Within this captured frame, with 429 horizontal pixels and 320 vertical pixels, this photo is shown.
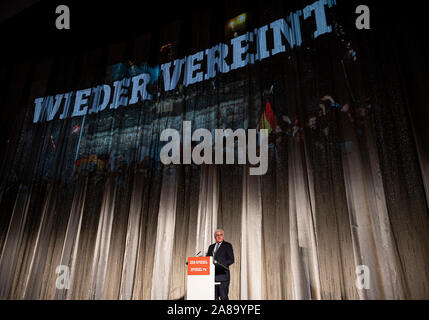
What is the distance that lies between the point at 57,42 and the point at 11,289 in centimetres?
509

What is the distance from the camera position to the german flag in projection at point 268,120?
4289mm

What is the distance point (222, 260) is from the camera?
3504mm

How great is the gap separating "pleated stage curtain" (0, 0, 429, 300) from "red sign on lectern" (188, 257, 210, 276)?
3.77ft

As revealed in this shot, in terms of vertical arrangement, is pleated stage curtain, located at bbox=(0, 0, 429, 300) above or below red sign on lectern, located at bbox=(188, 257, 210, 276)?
above

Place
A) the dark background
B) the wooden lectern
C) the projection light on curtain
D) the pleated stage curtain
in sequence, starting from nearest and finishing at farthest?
the wooden lectern < the pleated stage curtain < the projection light on curtain < the dark background

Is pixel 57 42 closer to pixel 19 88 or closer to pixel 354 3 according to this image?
pixel 19 88

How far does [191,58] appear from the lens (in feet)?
17.7

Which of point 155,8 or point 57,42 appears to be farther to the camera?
point 57,42

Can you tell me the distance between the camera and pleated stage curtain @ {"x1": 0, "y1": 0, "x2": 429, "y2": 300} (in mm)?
3400

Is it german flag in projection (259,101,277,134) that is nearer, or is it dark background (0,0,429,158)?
german flag in projection (259,101,277,134)

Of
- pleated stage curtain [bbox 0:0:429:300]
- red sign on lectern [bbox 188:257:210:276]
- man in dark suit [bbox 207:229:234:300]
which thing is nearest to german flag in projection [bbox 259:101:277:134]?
pleated stage curtain [bbox 0:0:429:300]

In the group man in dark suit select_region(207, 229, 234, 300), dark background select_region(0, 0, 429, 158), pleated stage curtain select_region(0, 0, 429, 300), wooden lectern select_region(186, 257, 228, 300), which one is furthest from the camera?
dark background select_region(0, 0, 429, 158)

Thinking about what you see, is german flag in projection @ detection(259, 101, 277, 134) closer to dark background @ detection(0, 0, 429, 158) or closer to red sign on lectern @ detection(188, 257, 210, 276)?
dark background @ detection(0, 0, 429, 158)

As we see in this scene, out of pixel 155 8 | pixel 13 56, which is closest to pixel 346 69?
pixel 155 8
